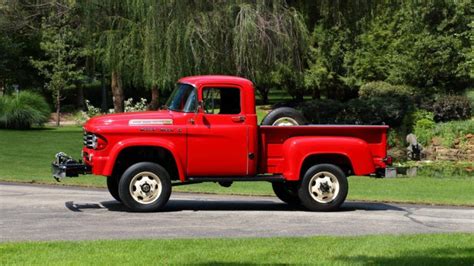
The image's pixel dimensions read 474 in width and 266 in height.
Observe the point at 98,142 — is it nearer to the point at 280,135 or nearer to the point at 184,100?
the point at 184,100

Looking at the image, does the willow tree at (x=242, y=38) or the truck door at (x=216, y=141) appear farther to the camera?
the willow tree at (x=242, y=38)

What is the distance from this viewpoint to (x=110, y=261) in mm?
8836

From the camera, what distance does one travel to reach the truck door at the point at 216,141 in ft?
47.9

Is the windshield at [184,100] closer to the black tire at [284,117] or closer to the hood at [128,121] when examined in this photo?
the hood at [128,121]

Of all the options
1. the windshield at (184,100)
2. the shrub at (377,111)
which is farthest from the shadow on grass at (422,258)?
the shrub at (377,111)

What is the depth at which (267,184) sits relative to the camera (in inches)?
888

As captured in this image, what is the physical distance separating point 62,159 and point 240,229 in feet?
13.3

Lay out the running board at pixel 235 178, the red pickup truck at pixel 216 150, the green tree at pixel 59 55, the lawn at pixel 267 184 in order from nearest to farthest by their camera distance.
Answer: the red pickup truck at pixel 216 150
the running board at pixel 235 178
the lawn at pixel 267 184
the green tree at pixel 59 55

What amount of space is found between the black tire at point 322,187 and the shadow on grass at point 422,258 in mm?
4903

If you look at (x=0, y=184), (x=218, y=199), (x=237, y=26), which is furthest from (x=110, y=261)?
(x=237, y=26)

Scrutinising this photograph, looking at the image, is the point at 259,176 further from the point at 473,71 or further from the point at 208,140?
the point at 473,71

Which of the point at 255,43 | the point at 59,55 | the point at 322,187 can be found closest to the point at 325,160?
the point at 322,187

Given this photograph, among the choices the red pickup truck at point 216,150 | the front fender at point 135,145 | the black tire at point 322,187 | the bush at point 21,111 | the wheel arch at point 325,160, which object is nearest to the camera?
the front fender at point 135,145

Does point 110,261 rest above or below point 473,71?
below
